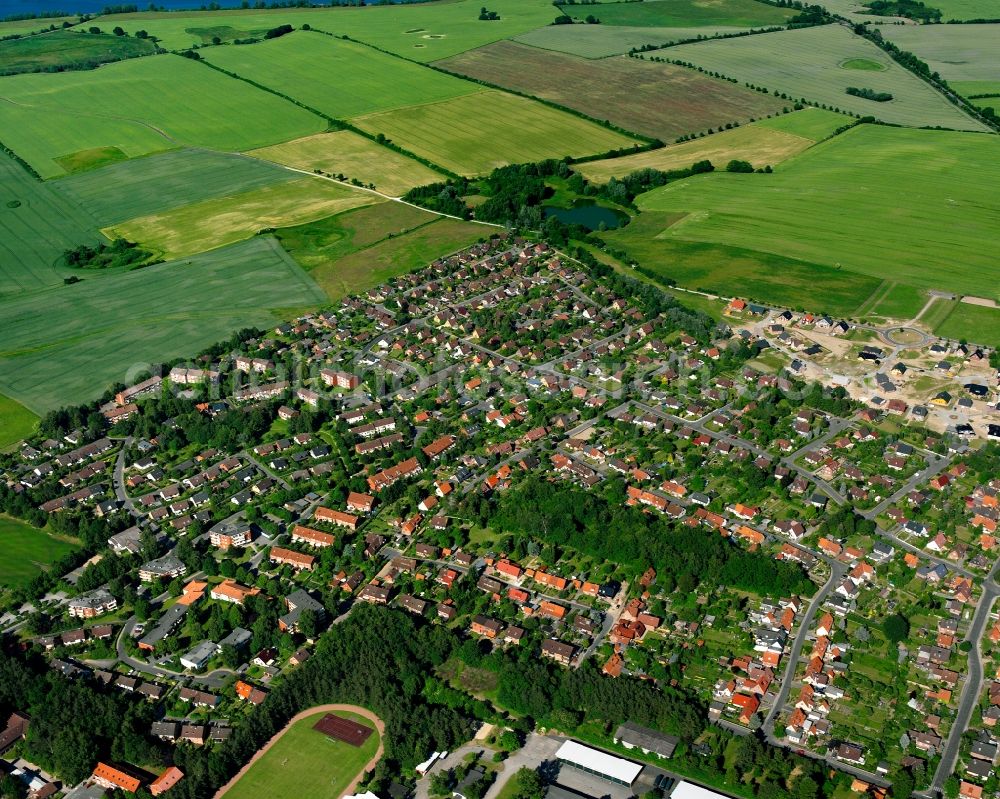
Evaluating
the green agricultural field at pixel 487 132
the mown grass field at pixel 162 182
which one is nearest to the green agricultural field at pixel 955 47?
the green agricultural field at pixel 487 132

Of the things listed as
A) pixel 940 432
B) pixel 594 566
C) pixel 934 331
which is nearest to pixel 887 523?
pixel 940 432

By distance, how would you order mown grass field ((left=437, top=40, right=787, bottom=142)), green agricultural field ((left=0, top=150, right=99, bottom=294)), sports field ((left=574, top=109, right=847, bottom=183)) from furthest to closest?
1. mown grass field ((left=437, top=40, right=787, bottom=142))
2. sports field ((left=574, top=109, right=847, bottom=183))
3. green agricultural field ((left=0, top=150, right=99, bottom=294))

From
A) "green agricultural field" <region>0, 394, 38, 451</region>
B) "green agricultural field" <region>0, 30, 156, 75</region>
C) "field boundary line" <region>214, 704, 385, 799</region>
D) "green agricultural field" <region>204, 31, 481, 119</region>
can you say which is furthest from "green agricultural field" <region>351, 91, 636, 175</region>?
"field boundary line" <region>214, 704, 385, 799</region>

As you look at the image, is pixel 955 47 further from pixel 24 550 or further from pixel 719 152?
pixel 24 550

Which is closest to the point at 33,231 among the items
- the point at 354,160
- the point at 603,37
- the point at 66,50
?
the point at 354,160

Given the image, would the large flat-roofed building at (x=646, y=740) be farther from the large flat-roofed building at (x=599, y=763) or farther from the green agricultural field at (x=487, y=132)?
the green agricultural field at (x=487, y=132)

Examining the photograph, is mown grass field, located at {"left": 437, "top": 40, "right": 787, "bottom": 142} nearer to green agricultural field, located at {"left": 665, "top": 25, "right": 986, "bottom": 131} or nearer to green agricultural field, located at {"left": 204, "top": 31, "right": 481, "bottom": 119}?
green agricultural field, located at {"left": 665, "top": 25, "right": 986, "bottom": 131}
